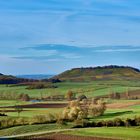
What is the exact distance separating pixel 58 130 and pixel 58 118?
60.7 ft

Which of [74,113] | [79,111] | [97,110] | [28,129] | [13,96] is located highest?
[13,96]

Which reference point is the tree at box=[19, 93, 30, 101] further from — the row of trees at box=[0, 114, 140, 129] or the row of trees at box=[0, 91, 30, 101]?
the row of trees at box=[0, 114, 140, 129]

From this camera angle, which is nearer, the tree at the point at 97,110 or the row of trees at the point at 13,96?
the tree at the point at 97,110

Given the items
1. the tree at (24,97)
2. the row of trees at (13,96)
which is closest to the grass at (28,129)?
the tree at (24,97)

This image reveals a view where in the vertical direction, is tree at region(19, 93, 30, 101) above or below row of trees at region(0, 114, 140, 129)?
above

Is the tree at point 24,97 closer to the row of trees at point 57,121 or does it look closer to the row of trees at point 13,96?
the row of trees at point 13,96

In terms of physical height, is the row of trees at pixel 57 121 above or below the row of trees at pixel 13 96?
below

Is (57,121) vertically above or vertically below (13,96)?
below

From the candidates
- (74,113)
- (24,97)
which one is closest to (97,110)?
(74,113)

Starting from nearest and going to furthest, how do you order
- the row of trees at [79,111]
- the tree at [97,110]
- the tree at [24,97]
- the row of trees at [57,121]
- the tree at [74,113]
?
1. the row of trees at [57,121]
2. the tree at [74,113]
3. the row of trees at [79,111]
4. the tree at [97,110]
5. the tree at [24,97]

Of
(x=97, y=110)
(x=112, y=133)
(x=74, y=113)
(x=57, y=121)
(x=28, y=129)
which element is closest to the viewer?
(x=112, y=133)

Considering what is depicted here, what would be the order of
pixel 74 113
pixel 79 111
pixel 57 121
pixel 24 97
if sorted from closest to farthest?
pixel 57 121, pixel 74 113, pixel 79 111, pixel 24 97

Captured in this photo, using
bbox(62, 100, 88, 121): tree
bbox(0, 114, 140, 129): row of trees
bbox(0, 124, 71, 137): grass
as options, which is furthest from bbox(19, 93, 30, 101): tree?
bbox(0, 124, 71, 137): grass

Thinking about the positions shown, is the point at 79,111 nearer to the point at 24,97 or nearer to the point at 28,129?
the point at 28,129
